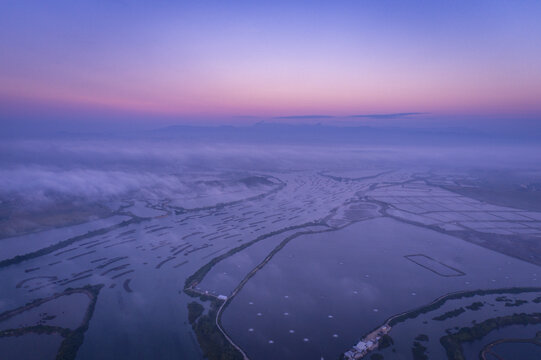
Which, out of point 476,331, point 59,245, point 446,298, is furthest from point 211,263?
point 476,331

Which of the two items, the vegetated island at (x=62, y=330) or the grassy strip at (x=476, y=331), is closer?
the vegetated island at (x=62, y=330)

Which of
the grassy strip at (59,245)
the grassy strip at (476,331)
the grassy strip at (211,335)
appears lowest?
the grassy strip at (59,245)

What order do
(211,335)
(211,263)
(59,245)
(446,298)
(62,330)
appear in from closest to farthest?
(211,335) → (62,330) → (446,298) → (211,263) → (59,245)

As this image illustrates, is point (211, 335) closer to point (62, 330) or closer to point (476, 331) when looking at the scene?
point (62, 330)

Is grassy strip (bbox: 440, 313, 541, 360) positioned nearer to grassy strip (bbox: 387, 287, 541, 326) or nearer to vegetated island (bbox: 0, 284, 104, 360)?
grassy strip (bbox: 387, 287, 541, 326)

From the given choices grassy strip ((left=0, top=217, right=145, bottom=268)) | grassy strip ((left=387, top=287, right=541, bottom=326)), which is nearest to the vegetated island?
grassy strip ((left=0, top=217, right=145, bottom=268))

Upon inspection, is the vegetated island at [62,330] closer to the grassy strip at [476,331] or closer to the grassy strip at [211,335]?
the grassy strip at [211,335]

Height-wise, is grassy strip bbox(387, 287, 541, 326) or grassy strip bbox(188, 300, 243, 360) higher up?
grassy strip bbox(387, 287, 541, 326)

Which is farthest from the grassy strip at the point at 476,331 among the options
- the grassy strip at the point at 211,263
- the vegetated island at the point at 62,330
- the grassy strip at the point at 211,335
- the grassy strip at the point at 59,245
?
the grassy strip at the point at 59,245

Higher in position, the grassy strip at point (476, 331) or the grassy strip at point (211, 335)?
the grassy strip at point (476, 331)

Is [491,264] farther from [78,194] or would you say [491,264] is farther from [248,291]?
[78,194]

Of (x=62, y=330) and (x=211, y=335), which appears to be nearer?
(x=211, y=335)

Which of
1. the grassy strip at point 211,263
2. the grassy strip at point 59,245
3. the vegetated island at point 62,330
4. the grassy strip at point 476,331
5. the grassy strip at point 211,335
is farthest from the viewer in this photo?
the grassy strip at point 59,245

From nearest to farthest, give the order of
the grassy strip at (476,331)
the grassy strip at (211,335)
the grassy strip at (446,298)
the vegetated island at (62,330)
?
the grassy strip at (211,335)
the vegetated island at (62,330)
the grassy strip at (476,331)
the grassy strip at (446,298)
